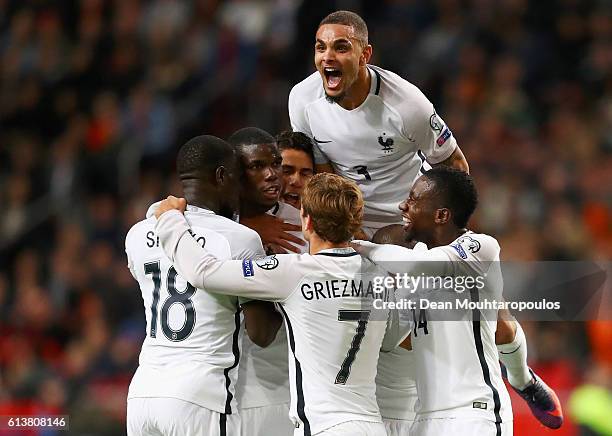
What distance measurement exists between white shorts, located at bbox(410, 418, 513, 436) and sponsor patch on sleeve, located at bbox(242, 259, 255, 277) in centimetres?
97

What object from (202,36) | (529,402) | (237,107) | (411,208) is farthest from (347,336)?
(202,36)

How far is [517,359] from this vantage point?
18.1ft

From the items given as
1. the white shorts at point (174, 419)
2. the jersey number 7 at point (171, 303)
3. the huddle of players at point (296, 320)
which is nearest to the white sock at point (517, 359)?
the huddle of players at point (296, 320)

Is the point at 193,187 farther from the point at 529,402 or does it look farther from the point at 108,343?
the point at 108,343

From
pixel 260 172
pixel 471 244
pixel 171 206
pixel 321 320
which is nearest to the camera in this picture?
pixel 321 320

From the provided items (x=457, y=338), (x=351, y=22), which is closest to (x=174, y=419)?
(x=457, y=338)

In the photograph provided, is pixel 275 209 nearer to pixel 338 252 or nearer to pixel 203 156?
pixel 203 156

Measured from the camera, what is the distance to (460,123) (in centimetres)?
1040

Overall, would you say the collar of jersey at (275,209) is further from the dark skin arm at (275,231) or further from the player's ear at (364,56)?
the player's ear at (364,56)

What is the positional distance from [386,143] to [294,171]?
0.49 m

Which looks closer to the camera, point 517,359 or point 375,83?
point 517,359

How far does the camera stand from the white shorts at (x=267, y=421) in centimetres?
511

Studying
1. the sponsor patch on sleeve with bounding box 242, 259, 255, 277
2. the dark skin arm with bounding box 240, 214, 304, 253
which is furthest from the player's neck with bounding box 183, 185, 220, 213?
the dark skin arm with bounding box 240, 214, 304, 253

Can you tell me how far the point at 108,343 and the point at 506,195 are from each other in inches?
141
